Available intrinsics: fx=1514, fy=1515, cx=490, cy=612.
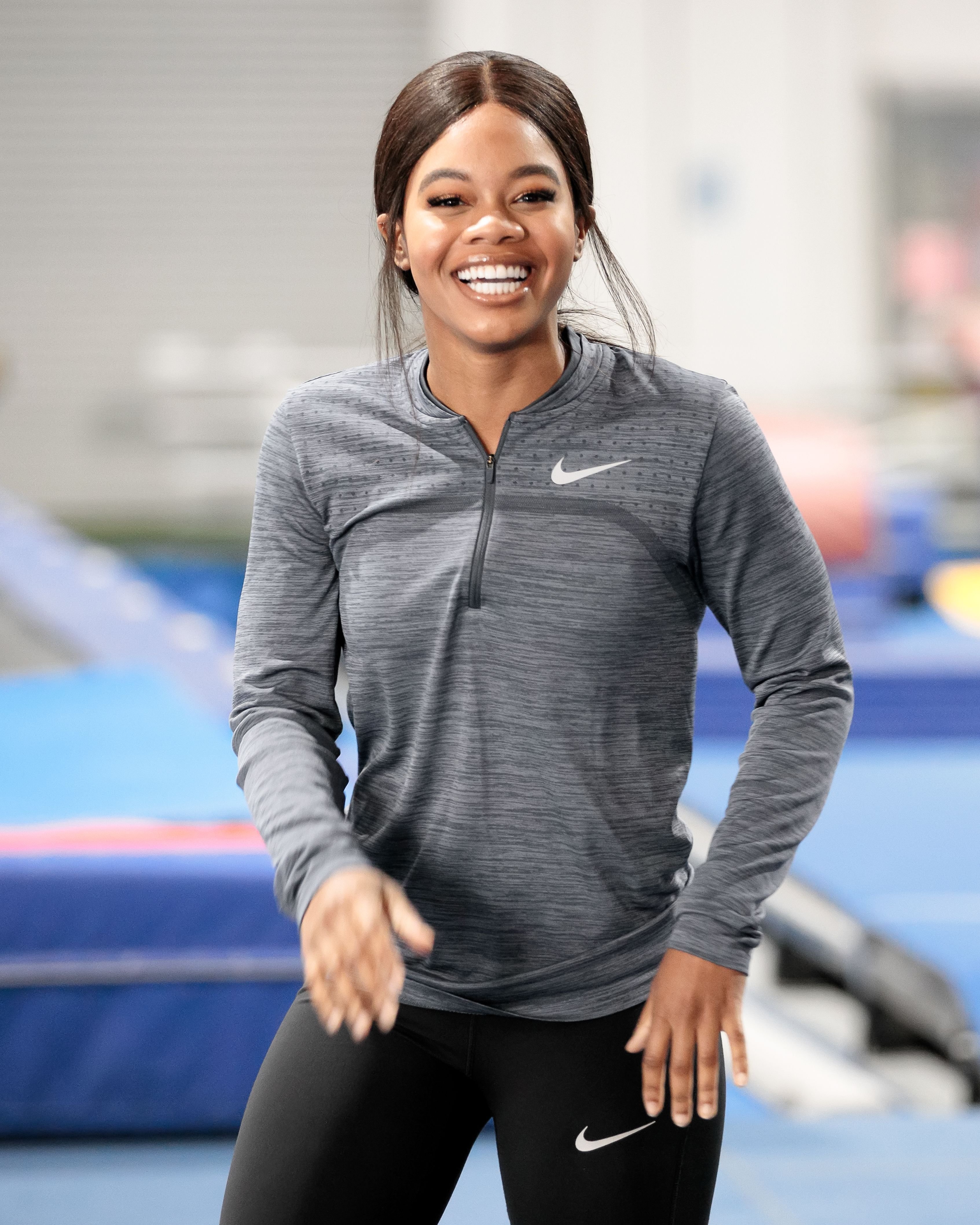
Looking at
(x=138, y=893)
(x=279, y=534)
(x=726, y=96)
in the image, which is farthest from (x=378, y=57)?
(x=279, y=534)

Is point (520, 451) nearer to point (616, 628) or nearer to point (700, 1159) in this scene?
point (616, 628)

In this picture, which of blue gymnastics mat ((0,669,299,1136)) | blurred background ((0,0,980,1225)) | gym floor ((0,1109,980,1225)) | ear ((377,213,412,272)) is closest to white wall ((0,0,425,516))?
blurred background ((0,0,980,1225))

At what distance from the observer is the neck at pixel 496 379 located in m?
1.06

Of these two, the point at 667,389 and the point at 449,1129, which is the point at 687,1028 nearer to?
the point at 449,1129

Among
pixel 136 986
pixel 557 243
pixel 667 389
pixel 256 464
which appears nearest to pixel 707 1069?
pixel 667 389

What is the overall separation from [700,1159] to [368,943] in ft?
1.00

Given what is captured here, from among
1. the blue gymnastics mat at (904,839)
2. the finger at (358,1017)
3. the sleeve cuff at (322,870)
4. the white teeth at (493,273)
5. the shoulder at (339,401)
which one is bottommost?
the blue gymnastics mat at (904,839)

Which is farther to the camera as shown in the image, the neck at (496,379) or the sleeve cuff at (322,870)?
the neck at (496,379)

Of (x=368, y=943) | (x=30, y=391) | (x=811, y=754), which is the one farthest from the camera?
(x=30, y=391)

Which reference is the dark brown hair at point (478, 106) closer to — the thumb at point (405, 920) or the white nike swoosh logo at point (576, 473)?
the white nike swoosh logo at point (576, 473)

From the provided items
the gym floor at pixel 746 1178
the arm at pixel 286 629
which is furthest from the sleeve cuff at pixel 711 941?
the gym floor at pixel 746 1178

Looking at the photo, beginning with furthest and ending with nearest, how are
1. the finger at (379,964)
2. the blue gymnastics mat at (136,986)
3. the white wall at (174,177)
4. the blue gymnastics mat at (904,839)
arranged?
the white wall at (174,177), the blue gymnastics mat at (904,839), the blue gymnastics mat at (136,986), the finger at (379,964)

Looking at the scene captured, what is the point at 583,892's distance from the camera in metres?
1.01

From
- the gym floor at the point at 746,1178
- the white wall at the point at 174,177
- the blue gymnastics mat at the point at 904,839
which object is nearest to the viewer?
the gym floor at the point at 746,1178
